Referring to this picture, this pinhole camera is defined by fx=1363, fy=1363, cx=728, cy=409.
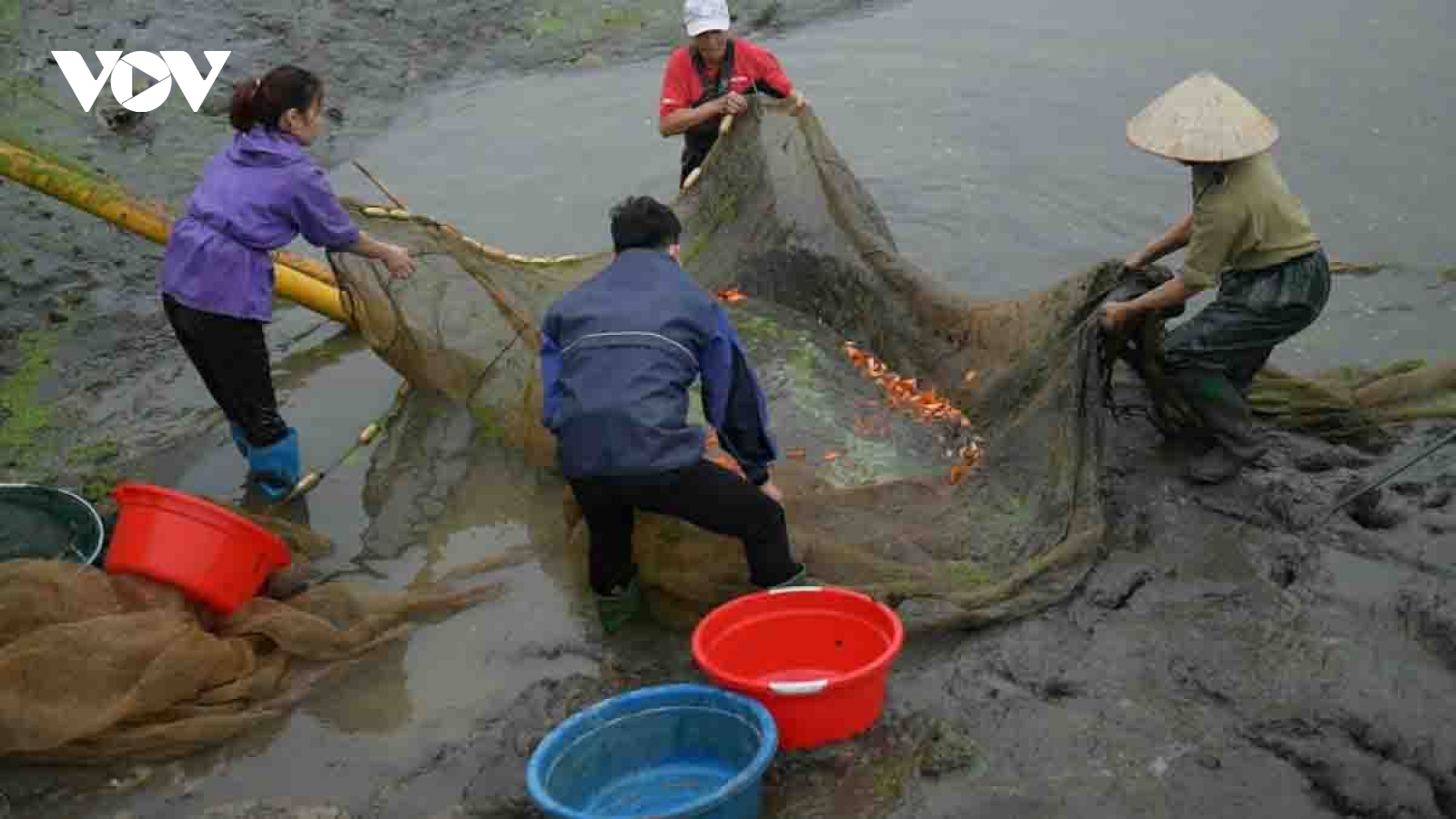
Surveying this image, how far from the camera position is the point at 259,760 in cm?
422

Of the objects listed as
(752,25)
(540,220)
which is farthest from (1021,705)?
(752,25)

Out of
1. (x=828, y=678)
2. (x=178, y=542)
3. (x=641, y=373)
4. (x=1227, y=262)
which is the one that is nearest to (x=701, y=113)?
(x=1227, y=262)

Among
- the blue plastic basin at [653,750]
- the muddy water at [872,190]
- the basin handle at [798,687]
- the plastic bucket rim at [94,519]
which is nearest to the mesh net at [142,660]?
the muddy water at [872,190]

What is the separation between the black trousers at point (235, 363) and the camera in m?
5.05

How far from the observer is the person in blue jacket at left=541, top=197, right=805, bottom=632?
405 centimetres

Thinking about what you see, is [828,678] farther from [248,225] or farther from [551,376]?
[248,225]

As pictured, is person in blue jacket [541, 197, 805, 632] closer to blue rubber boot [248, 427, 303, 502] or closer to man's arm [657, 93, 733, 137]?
blue rubber boot [248, 427, 303, 502]

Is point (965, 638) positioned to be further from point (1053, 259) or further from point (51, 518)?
point (1053, 259)

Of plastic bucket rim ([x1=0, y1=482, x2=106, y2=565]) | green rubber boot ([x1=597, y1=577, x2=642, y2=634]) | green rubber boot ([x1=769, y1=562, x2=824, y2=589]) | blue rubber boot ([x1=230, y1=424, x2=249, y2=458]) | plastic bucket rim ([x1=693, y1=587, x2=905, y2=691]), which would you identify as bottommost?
green rubber boot ([x1=597, y1=577, x2=642, y2=634])

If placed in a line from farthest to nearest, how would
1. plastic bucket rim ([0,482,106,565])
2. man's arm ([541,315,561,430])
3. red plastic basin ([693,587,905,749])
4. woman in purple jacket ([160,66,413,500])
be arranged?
woman in purple jacket ([160,66,413,500])
plastic bucket rim ([0,482,106,565])
man's arm ([541,315,561,430])
red plastic basin ([693,587,905,749])

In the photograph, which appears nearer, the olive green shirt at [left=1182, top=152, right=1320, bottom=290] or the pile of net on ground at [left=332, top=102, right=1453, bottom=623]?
the pile of net on ground at [left=332, top=102, right=1453, bottom=623]

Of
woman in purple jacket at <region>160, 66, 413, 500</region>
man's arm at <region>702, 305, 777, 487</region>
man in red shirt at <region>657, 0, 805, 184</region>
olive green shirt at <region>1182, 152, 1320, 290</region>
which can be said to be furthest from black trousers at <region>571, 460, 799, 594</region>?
man in red shirt at <region>657, 0, 805, 184</region>

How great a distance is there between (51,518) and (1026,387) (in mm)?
3583

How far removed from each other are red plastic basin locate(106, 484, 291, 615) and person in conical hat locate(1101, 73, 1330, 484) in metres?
3.13
